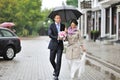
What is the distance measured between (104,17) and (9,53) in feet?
87.6

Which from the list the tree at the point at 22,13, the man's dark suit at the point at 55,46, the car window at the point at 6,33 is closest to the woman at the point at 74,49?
the man's dark suit at the point at 55,46

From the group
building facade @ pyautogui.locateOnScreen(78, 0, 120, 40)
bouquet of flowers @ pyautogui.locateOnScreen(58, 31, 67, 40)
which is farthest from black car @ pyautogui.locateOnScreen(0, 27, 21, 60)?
building facade @ pyautogui.locateOnScreen(78, 0, 120, 40)

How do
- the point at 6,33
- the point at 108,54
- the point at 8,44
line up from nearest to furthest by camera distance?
the point at 8,44
the point at 6,33
the point at 108,54

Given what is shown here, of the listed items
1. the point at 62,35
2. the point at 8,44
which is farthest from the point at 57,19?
the point at 8,44

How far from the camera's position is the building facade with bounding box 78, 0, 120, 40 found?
39.1 meters

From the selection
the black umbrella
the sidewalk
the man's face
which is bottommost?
the sidewalk

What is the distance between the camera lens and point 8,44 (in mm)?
19953

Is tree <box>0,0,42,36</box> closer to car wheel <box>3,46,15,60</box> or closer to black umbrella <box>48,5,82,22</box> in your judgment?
car wheel <box>3,46,15,60</box>

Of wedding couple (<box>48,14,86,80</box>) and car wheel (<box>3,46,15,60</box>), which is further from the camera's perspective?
car wheel (<box>3,46,15,60</box>)

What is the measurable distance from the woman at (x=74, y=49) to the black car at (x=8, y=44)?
7.99 metres

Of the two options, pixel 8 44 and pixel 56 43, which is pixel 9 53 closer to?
pixel 8 44

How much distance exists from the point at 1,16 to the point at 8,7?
2062mm

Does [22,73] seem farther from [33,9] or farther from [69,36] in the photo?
[33,9]

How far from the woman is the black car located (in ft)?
26.2
